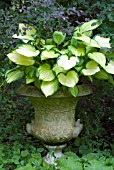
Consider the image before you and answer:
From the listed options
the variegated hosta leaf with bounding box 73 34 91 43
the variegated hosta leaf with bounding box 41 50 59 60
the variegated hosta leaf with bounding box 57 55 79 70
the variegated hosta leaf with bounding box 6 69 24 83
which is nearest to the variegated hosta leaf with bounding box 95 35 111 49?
the variegated hosta leaf with bounding box 73 34 91 43

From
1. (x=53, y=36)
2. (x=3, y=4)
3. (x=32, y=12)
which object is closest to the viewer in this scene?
(x=53, y=36)

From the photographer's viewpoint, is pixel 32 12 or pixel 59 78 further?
Result: pixel 32 12

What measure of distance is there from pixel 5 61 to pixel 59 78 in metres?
0.71

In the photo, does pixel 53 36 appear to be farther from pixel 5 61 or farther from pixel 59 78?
pixel 5 61

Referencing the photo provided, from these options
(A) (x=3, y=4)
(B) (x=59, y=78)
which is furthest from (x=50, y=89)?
(A) (x=3, y=4)

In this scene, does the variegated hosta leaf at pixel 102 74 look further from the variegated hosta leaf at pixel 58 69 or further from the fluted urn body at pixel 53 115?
the variegated hosta leaf at pixel 58 69

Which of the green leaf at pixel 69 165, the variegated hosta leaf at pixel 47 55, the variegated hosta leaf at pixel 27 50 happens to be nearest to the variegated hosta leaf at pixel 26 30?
the variegated hosta leaf at pixel 27 50

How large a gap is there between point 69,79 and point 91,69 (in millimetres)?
182

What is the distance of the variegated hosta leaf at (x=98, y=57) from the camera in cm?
240

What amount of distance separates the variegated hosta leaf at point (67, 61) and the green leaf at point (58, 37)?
7.0 inches

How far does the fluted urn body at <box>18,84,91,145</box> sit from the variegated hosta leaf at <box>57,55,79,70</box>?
0.89ft

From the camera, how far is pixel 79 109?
3.53m

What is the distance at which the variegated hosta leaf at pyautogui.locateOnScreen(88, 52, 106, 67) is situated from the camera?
2.40 m

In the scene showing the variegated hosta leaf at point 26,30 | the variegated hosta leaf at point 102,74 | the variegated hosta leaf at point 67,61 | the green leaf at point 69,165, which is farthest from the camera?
the variegated hosta leaf at point 26,30
